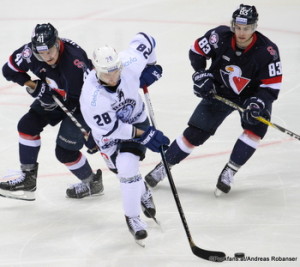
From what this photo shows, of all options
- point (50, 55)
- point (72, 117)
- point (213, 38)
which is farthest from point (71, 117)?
point (213, 38)

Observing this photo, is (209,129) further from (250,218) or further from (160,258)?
(160,258)

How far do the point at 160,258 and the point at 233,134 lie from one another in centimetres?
177


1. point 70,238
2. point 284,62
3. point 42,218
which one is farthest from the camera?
point 284,62

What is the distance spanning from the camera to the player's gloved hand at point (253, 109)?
3.98m

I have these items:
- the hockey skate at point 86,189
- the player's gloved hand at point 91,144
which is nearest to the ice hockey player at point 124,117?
the player's gloved hand at point 91,144

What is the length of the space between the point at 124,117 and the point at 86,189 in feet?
2.81

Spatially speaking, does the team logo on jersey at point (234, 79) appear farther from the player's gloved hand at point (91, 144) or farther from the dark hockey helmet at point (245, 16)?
the player's gloved hand at point (91, 144)

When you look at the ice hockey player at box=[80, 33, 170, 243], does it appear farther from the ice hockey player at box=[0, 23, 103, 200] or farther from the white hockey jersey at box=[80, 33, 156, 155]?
the ice hockey player at box=[0, 23, 103, 200]

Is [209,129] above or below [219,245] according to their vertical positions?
above

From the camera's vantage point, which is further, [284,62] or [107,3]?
[107,3]

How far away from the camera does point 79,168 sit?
4281 mm

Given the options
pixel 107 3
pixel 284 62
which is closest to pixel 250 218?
pixel 284 62

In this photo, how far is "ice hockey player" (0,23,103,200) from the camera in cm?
389

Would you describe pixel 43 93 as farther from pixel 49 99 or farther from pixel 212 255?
pixel 212 255
